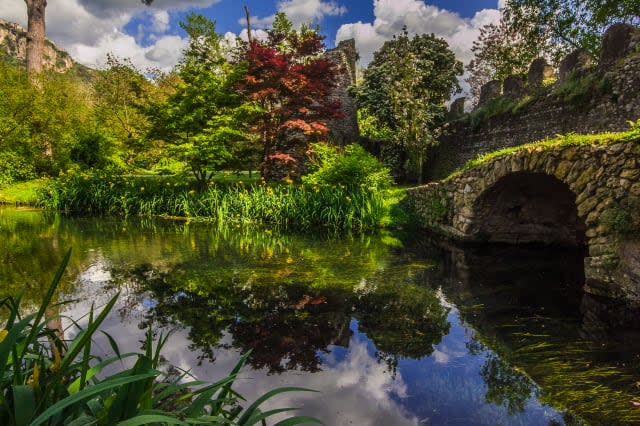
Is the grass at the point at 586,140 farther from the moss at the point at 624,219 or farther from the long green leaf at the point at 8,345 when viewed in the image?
the long green leaf at the point at 8,345

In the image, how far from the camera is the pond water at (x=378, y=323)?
Answer: 2.79 m

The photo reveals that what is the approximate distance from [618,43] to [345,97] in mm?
12503

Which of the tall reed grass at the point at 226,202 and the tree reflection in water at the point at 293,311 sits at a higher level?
the tall reed grass at the point at 226,202

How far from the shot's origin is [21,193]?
15.5 meters

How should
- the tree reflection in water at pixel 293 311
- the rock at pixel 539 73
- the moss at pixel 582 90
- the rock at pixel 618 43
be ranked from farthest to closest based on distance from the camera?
the rock at pixel 539 73 → the moss at pixel 582 90 → the rock at pixel 618 43 → the tree reflection in water at pixel 293 311

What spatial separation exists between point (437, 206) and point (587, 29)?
484 inches

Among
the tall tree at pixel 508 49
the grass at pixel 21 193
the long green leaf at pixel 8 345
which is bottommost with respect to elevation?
the long green leaf at pixel 8 345

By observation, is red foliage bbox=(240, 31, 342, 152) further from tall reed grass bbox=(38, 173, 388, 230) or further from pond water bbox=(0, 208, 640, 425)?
pond water bbox=(0, 208, 640, 425)

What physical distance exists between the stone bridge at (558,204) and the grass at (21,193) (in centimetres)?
1350

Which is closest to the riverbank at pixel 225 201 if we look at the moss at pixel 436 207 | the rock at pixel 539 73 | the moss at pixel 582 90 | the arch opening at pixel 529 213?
the moss at pixel 436 207

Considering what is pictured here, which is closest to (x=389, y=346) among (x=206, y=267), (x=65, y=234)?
(x=206, y=267)

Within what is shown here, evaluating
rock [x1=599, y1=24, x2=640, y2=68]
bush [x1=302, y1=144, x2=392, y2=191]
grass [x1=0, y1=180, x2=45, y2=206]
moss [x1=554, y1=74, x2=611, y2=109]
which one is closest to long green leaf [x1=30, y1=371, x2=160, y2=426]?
bush [x1=302, y1=144, x2=392, y2=191]

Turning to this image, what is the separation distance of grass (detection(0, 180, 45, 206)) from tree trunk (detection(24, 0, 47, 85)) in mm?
4624

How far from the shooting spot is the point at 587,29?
53.3 feet
